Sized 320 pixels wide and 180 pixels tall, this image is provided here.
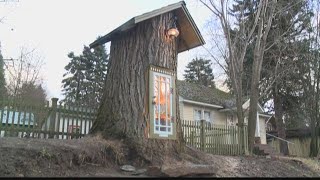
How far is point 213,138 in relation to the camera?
1401 centimetres

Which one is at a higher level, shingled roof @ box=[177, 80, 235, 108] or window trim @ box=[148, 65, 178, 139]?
shingled roof @ box=[177, 80, 235, 108]

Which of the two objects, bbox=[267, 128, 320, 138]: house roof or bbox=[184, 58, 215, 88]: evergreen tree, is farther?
bbox=[184, 58, 215, 88]: evergreen tree

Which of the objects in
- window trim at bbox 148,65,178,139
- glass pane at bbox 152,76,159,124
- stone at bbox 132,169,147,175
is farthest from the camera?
glass pane at bbox 152,76,159,124

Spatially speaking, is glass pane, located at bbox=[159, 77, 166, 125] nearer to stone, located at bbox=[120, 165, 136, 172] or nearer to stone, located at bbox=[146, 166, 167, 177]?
stone, located at bbox=[120, 165, 136, 172]

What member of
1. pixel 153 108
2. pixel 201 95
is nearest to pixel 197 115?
pixel 201 95

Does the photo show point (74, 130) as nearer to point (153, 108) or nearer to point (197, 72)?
point (153, 108)

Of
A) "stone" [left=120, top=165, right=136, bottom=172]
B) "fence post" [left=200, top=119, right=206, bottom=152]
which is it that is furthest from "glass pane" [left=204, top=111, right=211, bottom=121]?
"stone" [left=120, top=165, right=136, bottom=172]

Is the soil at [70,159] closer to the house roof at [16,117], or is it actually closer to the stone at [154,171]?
the stone at [154,171]

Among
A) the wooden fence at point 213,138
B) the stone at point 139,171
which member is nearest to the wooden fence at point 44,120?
the stone at point 139,171

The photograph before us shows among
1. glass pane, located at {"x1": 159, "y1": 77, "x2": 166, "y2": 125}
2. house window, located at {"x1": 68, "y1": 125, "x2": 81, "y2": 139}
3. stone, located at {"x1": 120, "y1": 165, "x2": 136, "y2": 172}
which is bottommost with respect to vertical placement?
stone, located at {"x1": 120, "y1": 165, "x2": 136, "y2": 172}

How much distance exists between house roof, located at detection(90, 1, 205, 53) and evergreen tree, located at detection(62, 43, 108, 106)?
99.6 ft

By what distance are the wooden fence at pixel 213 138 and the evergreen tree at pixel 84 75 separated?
93.5 feet

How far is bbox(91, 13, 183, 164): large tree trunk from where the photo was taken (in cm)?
895

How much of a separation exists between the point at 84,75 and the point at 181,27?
32.7m
